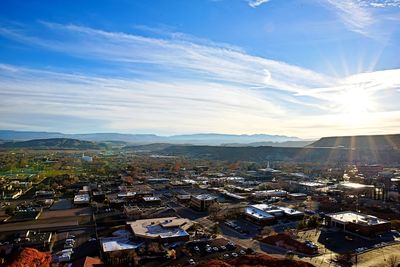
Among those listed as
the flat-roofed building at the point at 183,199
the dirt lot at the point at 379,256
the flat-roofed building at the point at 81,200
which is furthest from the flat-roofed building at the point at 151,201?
the dirt lot at the point at 379,256

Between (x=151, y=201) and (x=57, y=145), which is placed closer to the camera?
(x=151, y=201)

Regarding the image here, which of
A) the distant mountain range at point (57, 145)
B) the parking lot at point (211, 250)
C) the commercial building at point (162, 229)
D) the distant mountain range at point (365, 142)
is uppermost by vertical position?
the distant mountain range at point (365, 142)

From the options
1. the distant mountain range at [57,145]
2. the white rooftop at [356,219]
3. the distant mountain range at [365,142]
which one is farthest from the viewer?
the distant mountain range at [57,145]

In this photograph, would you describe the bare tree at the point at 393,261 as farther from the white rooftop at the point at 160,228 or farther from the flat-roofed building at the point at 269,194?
the flat-roofed building at the point at 269,194

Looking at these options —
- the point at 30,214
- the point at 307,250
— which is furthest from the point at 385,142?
the point at 30,214

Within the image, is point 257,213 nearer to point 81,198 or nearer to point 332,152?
point 81,198

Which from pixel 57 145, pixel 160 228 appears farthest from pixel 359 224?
pixel 57 145

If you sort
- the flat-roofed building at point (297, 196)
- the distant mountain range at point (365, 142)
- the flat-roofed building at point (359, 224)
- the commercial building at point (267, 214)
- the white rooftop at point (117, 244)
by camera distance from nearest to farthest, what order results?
the white rooftop at point (117, 244)
the flat-roofed building at point (359, 224)
the commercial building at point (267, 214)
the flat-roofed building at point (297, 196)
the distant mountain range at point (365, 142)
